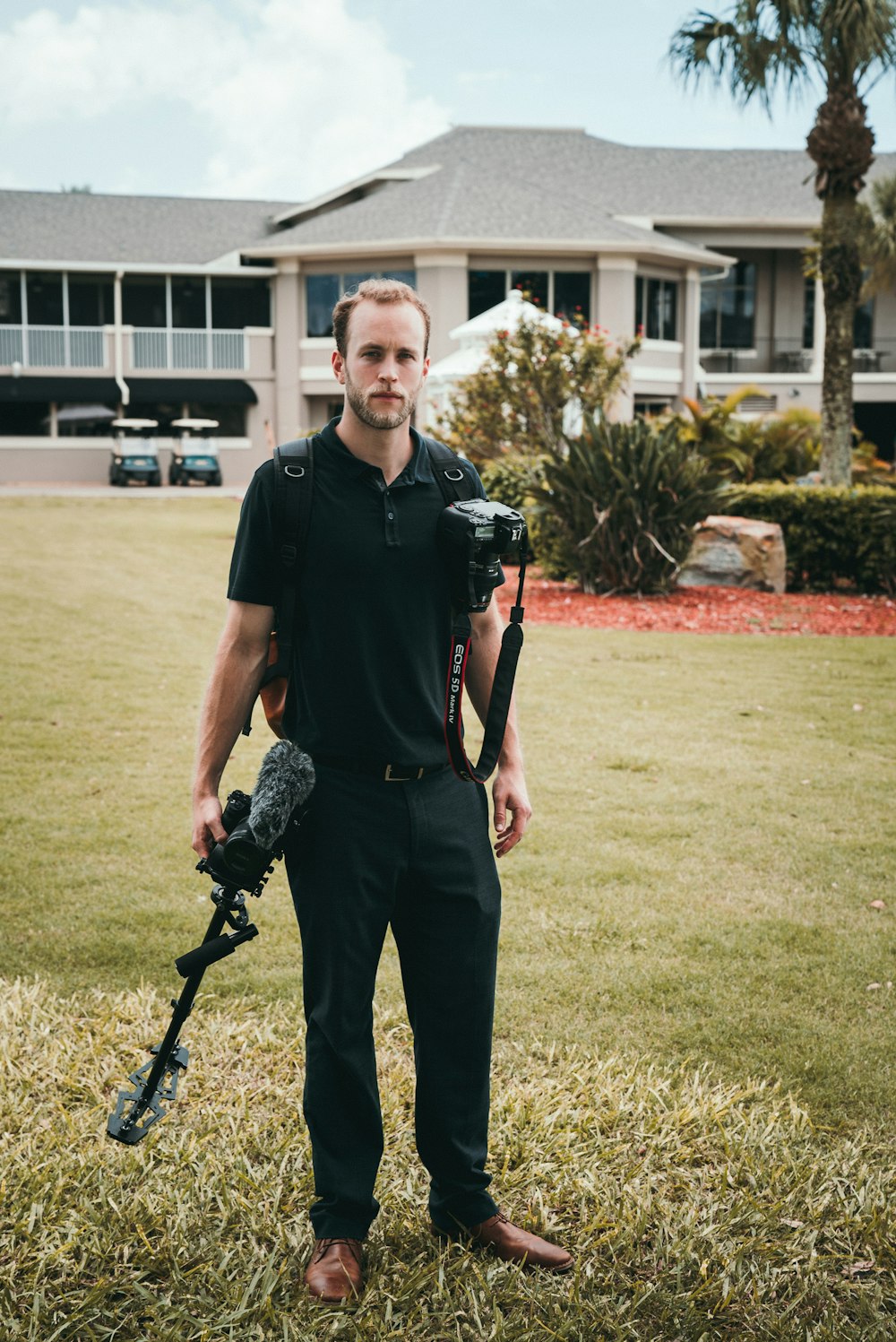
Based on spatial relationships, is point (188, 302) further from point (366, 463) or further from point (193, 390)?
point (366, 463)

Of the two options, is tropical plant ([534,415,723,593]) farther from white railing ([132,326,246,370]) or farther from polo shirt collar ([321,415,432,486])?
white railing ([132,326,246,370])

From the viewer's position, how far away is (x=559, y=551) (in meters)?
14.4

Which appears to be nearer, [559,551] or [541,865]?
[541,865]

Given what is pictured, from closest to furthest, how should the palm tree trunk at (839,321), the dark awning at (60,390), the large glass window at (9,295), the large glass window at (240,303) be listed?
the palm tree trunk at (839,321)
the dark awning at (60,390)
the large glass window at (9,295)
the large glass window at (240,303)

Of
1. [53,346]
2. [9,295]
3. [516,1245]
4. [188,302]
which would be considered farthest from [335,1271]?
[9,295]

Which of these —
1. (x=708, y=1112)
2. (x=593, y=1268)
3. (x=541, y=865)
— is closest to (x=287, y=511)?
(x=593, y=1268)

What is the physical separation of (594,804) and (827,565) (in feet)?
28.4

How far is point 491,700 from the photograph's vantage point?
9.78ft

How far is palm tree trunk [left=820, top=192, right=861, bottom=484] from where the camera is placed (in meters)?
15.9

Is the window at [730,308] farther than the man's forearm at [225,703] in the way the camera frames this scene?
Yes

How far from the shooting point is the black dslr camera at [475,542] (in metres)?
2.76

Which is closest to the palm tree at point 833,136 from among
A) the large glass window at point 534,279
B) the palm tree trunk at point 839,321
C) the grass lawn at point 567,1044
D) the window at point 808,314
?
the palm tree trunk at point 839,321

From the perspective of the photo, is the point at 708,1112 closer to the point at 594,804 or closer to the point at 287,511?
the point at 287,511

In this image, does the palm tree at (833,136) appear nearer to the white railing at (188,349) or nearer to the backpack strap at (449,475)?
the backpack strap at (449,475)
